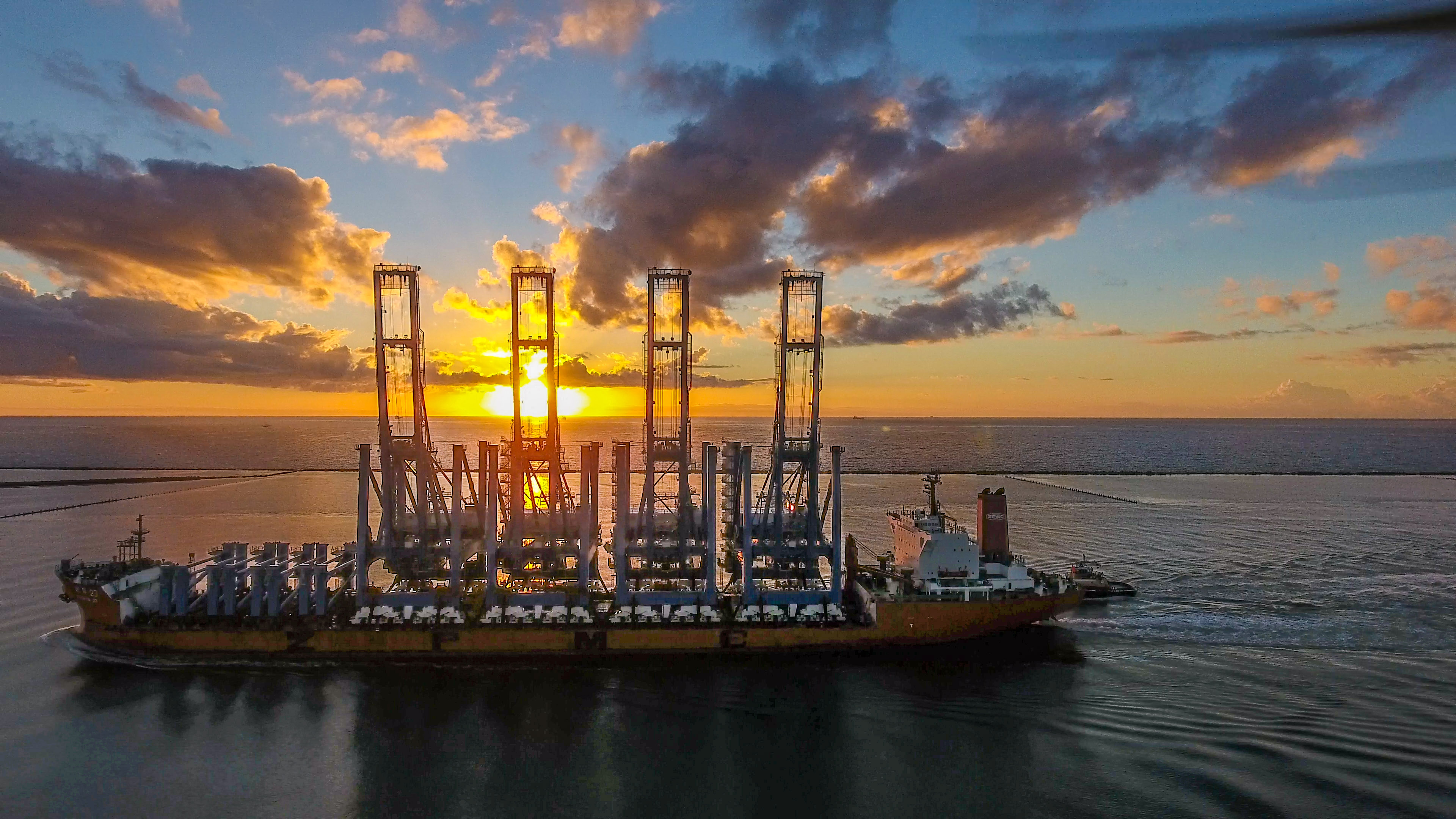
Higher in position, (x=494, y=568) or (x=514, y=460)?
(x=514, y=460)

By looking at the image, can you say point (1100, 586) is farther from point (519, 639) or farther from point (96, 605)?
point (96, 605)

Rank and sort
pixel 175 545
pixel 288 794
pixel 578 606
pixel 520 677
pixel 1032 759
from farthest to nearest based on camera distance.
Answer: pixel 175 545 → pixel 578 606 → pixel 520 677 → pixel 1032 759 → pixel 288 794

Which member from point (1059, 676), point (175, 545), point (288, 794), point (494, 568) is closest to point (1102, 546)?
point (1059, 676)

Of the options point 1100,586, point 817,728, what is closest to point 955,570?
point 1100,586

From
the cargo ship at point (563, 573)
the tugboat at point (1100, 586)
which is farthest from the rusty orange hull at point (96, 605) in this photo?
the tugboat at point (1100, 586)

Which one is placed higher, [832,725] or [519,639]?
[519,639]

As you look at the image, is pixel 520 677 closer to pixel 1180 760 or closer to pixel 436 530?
pixel 436 530

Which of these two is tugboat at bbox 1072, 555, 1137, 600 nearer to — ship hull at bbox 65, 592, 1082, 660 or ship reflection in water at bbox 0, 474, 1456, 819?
ship reflection in water at bbox 0, 474, 1456, 819
